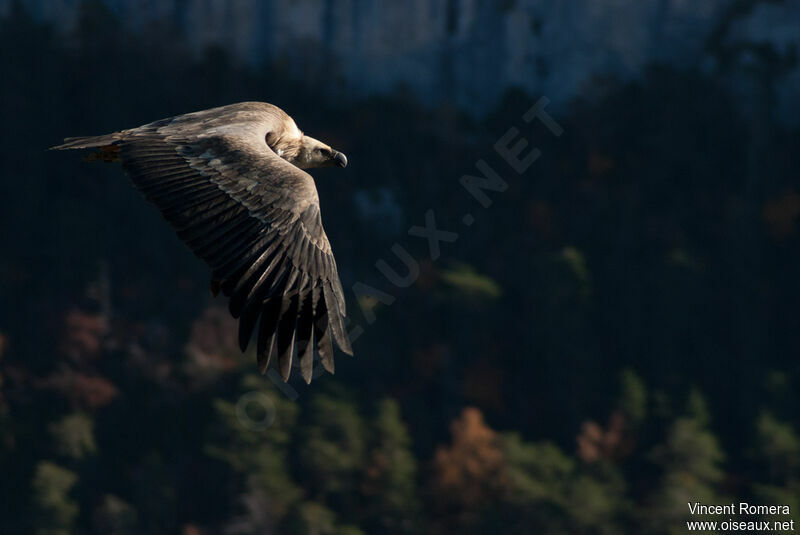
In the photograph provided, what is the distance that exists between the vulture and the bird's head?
1807mm

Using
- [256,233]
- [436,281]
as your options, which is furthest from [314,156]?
[436,281]

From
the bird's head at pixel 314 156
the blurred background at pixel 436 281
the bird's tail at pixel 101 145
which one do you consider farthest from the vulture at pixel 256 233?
the blurred background at pixel 436 281

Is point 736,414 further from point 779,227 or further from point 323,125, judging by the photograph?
point 323,125

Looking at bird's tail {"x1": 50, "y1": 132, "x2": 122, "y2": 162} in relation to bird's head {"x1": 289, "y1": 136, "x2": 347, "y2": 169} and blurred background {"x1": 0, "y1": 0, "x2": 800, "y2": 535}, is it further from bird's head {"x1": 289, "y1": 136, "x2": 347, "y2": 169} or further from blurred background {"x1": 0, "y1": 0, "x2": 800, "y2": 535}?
blurred background {"x1": 0, "y1": 0, "x2": 800, "y2": 535}

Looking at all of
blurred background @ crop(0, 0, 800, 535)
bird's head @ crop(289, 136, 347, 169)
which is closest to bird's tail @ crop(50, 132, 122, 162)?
bird's head @ crop(289, 136, 347, 169)

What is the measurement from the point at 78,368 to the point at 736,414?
72.0 feet

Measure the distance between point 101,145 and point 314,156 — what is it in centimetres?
220

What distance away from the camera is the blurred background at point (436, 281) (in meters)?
45.0

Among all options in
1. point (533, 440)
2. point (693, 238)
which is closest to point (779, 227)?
point (693, 238)

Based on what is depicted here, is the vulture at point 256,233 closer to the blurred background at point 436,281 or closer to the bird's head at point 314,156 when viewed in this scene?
the bird's head at point 314,156

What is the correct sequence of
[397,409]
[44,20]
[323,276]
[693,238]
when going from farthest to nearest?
[44,20] < [693,238] < [397,409] < [323,276]

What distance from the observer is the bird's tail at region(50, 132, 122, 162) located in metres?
12.0

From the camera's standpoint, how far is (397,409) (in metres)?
47.1

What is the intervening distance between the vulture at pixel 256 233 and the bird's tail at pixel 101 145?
37 cm
